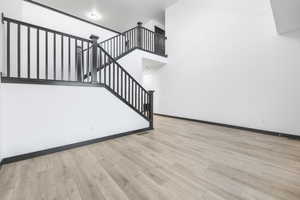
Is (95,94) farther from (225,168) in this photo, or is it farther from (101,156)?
(225,168)

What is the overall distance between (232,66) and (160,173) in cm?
368

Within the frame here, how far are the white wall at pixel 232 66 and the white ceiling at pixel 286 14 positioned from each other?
0.22m

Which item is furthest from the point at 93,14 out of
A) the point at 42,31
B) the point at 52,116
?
the point at 52,116

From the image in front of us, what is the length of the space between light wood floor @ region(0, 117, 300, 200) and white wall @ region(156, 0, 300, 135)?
1.04m

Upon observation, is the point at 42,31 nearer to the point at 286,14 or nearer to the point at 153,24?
the point at 153,24

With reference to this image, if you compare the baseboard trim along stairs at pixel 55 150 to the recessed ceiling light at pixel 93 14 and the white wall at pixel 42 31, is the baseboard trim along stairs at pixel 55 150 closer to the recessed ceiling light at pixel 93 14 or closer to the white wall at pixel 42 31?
the white wall at pixel 42 31

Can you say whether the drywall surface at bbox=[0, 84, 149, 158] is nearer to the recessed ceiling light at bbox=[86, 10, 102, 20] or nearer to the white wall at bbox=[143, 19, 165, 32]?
the recessed ceiling light at bbox=[86, 10, 102, 20]

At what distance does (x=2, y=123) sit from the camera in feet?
5.89

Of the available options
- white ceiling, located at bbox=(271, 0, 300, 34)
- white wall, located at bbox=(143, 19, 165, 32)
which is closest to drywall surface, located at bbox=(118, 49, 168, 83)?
white wall, located at bbox=(143, 19, 165, 32)

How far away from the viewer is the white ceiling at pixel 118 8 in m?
5.30

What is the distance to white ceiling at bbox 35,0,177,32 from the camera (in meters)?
5.30

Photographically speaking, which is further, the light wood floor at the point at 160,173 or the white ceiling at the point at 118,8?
the white ceiling at the point at 118,8

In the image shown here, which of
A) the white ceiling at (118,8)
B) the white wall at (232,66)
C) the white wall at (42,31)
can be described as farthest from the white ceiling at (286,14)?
the white wall at (42,31)

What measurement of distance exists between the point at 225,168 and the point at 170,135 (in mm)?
1503
